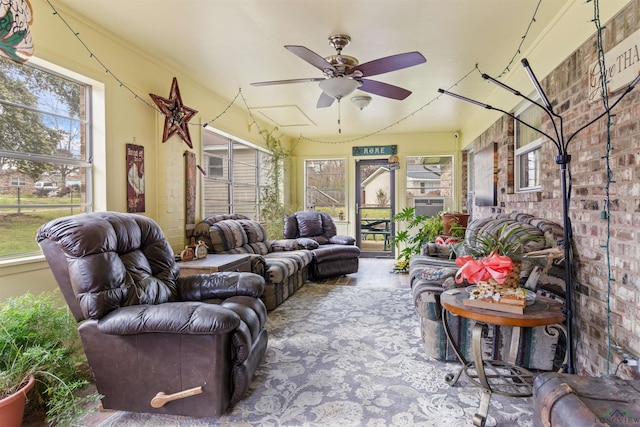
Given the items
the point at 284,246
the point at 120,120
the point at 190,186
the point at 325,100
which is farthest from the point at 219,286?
the point at 284,246

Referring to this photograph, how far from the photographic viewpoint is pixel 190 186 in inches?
152

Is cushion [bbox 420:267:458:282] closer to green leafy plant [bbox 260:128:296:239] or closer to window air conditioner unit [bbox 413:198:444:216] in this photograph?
green leafy plant [bbox 260:128:296:239]

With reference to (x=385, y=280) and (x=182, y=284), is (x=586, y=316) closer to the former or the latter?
(x=182, y=284)

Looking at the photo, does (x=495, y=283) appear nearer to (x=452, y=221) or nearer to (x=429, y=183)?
(x=452, y=221)

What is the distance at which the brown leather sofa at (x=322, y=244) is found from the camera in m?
4.93

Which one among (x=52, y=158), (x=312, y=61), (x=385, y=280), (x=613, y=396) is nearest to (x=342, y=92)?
(x=312, y=61)

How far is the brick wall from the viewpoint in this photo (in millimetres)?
1660

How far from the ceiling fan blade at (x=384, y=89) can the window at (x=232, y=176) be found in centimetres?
237

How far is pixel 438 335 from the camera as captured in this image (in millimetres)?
2400

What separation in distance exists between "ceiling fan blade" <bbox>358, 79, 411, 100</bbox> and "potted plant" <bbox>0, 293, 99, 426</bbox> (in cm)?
269

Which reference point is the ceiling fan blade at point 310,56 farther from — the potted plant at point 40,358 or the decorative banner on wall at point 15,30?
the potted plant at point 40,358

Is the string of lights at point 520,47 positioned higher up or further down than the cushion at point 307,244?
higher up

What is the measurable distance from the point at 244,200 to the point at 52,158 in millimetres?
3114

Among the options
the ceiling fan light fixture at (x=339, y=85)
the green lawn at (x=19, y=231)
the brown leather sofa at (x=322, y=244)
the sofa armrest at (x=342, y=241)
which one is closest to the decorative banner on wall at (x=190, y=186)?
the green lawn at (x=19, y=231)
